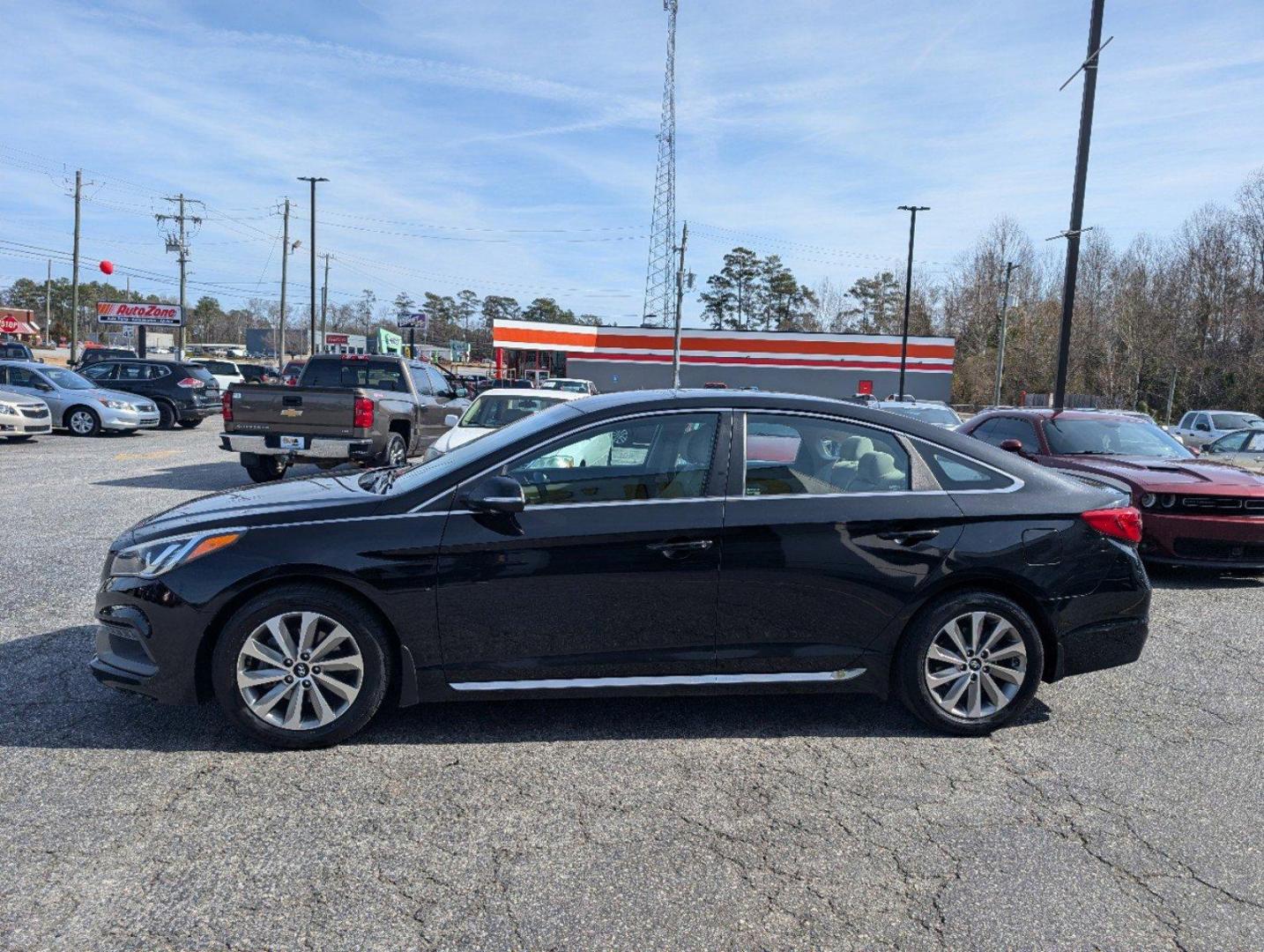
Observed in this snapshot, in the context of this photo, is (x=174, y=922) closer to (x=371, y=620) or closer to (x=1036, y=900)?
(x=371, y=620)

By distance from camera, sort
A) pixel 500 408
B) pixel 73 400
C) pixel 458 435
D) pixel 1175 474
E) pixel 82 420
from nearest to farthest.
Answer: pixel 1175 474 < pixel 458 435 < pixel 500 408 < pixel 73 400 < pixel 82 420

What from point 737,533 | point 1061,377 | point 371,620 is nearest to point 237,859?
point 371,620

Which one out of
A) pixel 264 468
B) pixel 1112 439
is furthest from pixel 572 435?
pixel 264 468

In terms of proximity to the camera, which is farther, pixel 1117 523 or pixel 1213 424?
pixel 1213 424

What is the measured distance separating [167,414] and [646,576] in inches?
897

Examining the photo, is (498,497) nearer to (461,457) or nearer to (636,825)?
(461,457)

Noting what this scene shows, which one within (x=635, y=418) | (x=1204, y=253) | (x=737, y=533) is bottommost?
(x=737, y=533)

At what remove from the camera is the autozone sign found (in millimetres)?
44031

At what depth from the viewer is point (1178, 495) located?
7578 mm

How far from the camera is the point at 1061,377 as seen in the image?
634 inches

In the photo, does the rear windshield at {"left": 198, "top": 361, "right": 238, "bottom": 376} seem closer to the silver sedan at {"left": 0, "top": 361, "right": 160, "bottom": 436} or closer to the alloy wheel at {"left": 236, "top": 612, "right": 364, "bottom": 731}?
the silver sedan at {"left": 0, "top": 361, "right": 160, "bottom": 436}

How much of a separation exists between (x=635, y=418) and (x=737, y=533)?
745mm

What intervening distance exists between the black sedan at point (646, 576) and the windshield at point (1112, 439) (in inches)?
184

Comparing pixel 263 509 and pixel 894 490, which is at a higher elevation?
pixel 894 490
